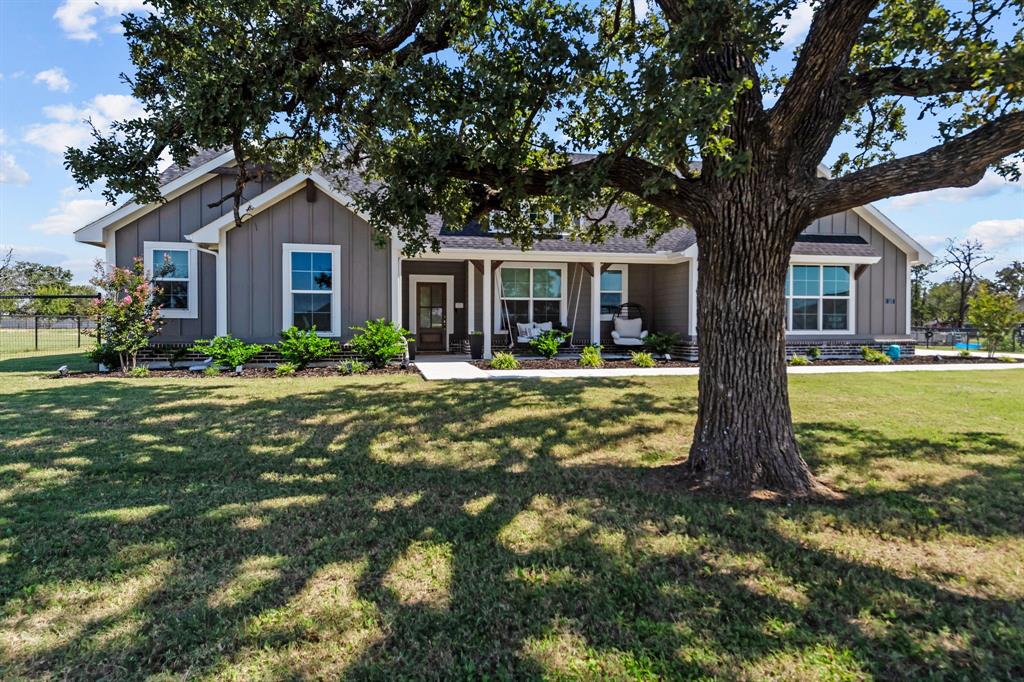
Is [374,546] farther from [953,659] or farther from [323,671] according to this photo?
[953,659]

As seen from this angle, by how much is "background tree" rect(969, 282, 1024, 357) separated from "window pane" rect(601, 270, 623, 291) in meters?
9.55

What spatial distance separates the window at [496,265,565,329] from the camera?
48.5ft

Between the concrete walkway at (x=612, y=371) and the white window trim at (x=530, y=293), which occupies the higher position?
the white window trim at (x=530, y=293)

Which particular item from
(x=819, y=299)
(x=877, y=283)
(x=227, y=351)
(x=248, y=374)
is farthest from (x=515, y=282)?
(x=877, y=283)

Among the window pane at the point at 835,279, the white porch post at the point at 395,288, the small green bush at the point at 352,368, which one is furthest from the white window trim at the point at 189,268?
the window pane at the point at 835,279

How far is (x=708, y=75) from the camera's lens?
4.40 m

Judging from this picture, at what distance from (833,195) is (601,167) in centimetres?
172

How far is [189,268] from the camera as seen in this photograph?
39.4 feet

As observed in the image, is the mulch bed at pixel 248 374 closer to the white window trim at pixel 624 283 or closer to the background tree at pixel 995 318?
the white window trim at pixel 624 283

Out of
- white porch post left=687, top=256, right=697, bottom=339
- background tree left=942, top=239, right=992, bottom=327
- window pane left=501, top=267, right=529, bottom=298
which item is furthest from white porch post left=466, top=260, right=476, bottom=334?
background tree left=942, top=239, right=992, bottom=327

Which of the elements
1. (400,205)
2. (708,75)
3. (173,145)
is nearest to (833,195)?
(708,75)

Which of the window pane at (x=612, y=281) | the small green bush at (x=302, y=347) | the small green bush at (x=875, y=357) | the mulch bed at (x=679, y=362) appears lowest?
the mulch bed at (x=679, y=362)

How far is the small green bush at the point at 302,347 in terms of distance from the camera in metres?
11.1

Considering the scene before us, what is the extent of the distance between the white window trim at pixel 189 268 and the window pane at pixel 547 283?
8.03 meters
